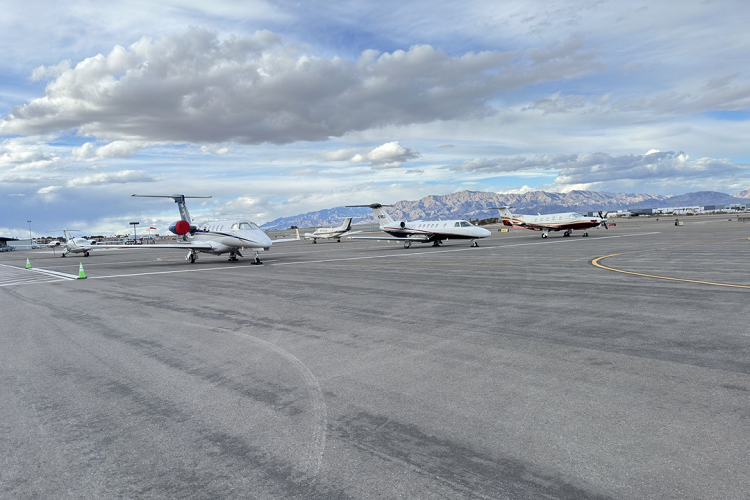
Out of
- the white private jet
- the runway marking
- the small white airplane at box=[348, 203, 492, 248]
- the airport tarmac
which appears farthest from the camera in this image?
the small white airplane at box=[348, 203, 492, 248]

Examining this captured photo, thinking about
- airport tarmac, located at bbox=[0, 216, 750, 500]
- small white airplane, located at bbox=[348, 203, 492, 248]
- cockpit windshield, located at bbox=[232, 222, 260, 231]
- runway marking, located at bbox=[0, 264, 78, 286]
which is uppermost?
cockpit windshield, located at bbox=[232, 222, 260, 231]

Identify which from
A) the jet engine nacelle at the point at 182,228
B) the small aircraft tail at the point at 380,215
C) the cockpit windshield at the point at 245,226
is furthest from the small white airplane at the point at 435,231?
the jet engine nacelle at the point at 182,228

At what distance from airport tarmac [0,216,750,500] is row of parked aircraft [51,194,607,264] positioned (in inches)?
657

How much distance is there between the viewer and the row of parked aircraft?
92.8ft

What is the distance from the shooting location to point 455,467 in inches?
150

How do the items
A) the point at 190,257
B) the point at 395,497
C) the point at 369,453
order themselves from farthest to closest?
the point at 190,257
the point at 369,453
the point at 395,497

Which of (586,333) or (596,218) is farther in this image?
(596,218)

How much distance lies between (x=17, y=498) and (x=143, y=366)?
3.56 metres

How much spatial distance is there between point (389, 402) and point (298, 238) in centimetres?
3136

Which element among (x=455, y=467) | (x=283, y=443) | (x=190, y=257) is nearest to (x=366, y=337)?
(x=283, y=443)

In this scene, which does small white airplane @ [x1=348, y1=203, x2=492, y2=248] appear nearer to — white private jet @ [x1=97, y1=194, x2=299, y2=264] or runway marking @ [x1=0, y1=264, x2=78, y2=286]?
white private jet @ [x1=97, y1=194, x2=299, y2=264]

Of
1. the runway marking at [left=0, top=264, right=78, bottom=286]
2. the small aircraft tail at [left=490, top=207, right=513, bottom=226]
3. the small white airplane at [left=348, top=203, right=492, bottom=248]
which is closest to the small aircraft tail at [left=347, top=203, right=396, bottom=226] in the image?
the small white airplane at [left=348, top=203, right=492, bottom=248]

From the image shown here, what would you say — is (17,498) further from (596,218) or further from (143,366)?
(596,218)

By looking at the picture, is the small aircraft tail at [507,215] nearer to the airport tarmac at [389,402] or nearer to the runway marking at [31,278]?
the airport tarmac at [389,402]
